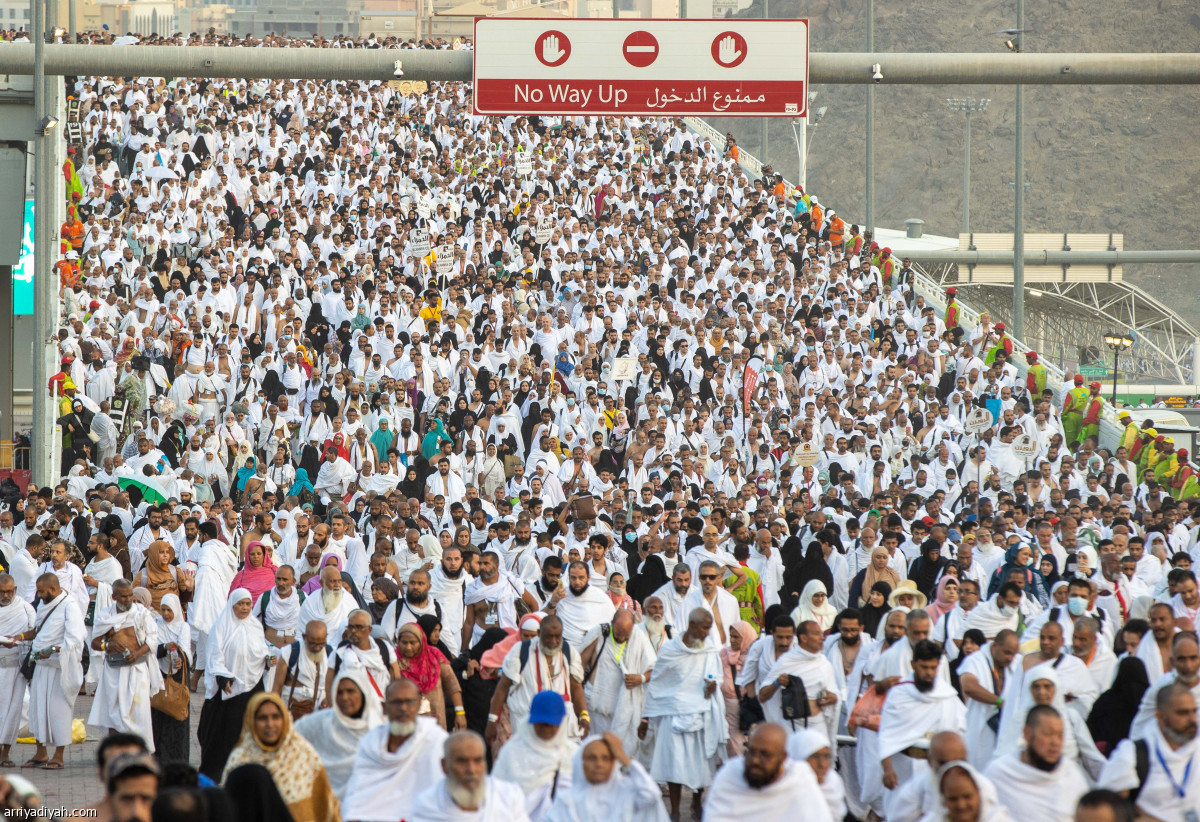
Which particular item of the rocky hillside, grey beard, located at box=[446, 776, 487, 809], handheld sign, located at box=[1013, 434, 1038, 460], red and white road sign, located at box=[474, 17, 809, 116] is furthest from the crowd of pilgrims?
the rocky hillside

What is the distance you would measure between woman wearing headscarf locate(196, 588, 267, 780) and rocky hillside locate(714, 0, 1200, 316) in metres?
76.3

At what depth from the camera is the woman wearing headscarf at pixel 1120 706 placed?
28.2ft

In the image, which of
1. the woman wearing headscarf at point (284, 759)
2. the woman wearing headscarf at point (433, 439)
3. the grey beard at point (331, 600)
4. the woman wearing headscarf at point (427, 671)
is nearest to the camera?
the woman wearing headscarf at point (284, 759)

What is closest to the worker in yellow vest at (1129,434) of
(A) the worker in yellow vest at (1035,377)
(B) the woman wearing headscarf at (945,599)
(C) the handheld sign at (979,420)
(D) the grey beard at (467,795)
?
(A) the worker in yellow vest at (1035,377)

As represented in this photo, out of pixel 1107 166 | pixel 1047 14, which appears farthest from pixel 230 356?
pixel 1047 14

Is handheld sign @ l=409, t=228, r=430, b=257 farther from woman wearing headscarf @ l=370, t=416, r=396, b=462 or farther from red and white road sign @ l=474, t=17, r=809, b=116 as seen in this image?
red and white road sign @ l=474, t=17, r=809, b=116

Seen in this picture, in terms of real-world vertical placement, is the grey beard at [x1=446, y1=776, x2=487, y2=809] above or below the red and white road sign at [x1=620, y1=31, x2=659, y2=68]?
below

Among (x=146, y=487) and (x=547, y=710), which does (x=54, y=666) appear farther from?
(x=146, y=487)

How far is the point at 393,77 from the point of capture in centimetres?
1688

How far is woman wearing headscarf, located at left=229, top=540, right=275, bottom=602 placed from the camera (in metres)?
12.0

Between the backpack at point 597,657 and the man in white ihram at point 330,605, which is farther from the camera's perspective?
the man in white ihram at point 330,605

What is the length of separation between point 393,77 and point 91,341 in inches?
237

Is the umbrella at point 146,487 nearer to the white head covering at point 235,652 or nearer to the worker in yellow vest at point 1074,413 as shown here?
the white head covering at point 235,652

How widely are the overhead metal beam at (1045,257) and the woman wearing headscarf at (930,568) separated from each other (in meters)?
35.1
